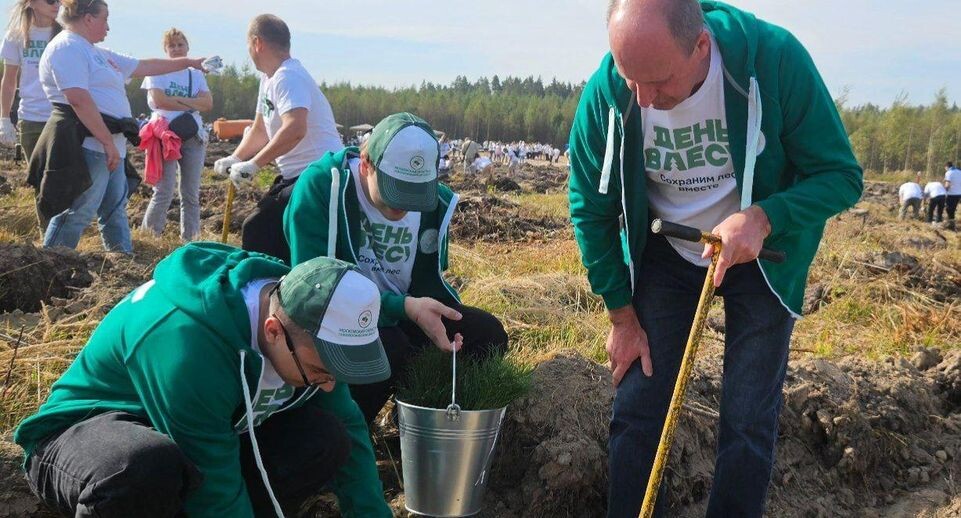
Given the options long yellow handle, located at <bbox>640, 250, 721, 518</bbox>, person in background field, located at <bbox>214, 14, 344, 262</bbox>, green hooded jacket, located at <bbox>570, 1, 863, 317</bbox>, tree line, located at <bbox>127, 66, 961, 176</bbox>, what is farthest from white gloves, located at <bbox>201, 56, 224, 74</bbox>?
tree line, located at <bbox>127, 66, 961, 176</bbox>

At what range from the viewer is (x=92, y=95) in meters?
5.55

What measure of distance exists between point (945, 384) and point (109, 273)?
4536mm

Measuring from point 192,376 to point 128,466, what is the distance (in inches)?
10.5

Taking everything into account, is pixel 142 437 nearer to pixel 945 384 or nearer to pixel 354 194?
pixel 354 194

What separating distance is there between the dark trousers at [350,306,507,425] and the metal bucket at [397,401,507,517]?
355 mm

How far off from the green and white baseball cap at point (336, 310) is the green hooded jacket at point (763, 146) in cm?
82

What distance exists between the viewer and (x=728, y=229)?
2.39 metres

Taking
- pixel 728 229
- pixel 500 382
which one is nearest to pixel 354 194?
pixel 500 382

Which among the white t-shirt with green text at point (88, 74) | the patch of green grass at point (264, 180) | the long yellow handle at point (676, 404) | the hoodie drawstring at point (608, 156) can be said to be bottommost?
the patch of green grass at point (264, 180)

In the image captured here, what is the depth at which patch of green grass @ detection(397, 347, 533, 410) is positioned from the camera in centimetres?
327

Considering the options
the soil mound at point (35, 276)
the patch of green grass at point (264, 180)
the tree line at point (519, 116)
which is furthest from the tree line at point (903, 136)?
the soil mound at point (35, 276)

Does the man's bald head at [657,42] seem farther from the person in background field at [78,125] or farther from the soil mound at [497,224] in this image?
the soil mound at [497,224]

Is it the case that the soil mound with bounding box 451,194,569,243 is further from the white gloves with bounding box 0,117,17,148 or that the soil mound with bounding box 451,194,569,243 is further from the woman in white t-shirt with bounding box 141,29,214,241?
the white gloves with bounding box 0,117,17,148

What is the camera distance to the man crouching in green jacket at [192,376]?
7.32ft
